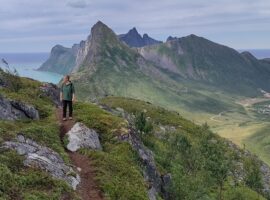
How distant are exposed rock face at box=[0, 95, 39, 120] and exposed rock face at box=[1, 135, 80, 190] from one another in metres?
9.95

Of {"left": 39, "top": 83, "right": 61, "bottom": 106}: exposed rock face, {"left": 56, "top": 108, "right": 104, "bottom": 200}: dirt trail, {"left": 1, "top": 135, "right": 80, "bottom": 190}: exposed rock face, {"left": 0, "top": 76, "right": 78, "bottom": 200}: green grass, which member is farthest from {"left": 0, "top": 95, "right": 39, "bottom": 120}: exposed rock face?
{"left": 39, "top": 83, "right": 61, "bottom": 106}: exposed rock face

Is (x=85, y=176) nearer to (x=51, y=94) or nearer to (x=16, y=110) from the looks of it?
(x=16, y=110)

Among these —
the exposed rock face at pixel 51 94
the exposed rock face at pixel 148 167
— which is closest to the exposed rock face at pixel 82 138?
the exposed rock face at pixel 148 167

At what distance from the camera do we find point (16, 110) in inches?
2185

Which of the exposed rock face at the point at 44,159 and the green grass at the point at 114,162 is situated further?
the green grass at the point at 114,162

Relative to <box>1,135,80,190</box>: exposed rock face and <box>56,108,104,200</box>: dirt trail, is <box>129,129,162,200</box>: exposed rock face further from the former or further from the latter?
<box>1,135,80,190</box>: exposed rock face

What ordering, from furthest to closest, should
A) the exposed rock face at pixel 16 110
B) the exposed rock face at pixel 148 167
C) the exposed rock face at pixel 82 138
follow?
the exposed rock face at pixel 148 167 → the exposed rock face at pixel 16 110 → the exposed rock face at pixel 82 138

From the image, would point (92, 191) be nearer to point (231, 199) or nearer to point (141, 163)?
point (141, 163)

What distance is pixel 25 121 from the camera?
52.1m

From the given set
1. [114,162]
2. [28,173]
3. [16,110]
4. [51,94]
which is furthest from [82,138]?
[51,94]

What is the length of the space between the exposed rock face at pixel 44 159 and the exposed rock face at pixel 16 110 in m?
9.95

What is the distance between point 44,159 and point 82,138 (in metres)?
8.80

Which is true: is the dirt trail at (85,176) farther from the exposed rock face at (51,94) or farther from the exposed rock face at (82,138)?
the exposed rock face at (51,94)

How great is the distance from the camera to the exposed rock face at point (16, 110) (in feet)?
172
